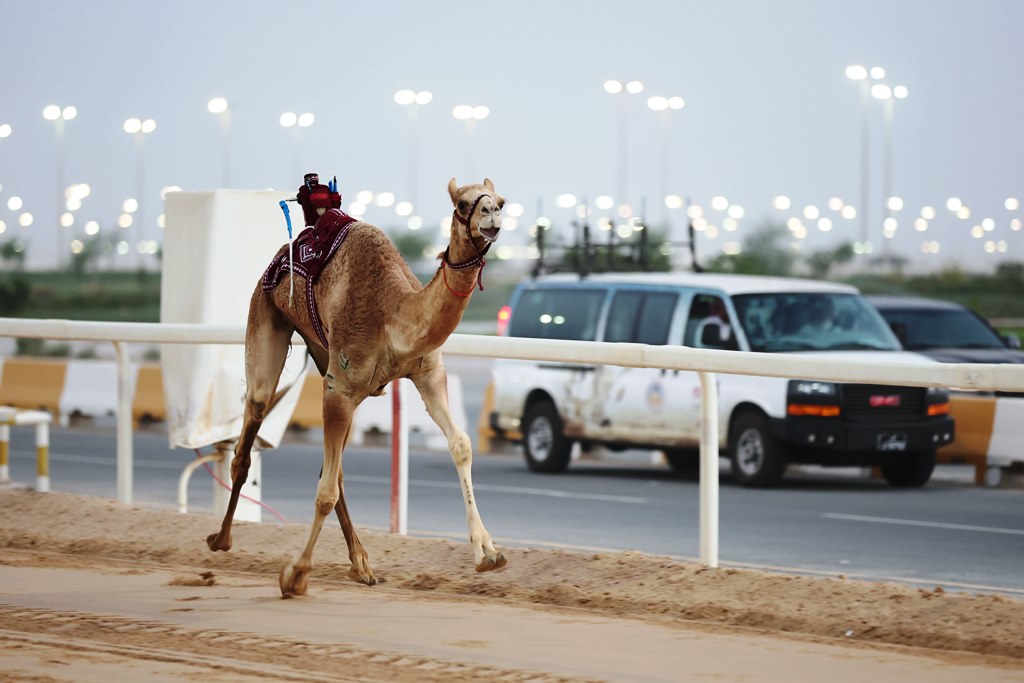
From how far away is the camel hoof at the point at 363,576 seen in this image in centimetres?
923

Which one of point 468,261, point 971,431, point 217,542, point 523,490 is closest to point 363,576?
point 217,542

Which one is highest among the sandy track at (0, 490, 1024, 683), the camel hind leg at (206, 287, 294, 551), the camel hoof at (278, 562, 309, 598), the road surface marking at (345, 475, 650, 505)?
the camel hind leg at (206, 287, 294, 551)

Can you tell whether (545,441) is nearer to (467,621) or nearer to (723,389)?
(723,389)

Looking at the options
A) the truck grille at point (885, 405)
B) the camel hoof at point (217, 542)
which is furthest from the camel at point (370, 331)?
the truck grille at point (885, 405)

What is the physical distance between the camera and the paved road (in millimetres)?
11977

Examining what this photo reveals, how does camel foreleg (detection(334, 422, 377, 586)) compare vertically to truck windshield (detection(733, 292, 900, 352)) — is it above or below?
below

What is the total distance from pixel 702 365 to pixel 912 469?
8.85 metres

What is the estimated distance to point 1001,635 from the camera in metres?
7.76

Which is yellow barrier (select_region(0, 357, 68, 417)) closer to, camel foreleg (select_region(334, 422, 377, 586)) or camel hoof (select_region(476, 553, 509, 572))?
camel foreleg (select_region(334, 422, 377, 586))

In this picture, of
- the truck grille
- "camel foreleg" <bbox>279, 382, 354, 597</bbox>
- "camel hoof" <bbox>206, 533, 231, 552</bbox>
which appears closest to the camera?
"camel foreleg" <bbox>279, 382, 354, 597</bbox>

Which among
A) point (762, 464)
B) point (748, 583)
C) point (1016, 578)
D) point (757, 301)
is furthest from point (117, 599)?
point (757, 301)

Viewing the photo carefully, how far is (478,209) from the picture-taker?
299 inches

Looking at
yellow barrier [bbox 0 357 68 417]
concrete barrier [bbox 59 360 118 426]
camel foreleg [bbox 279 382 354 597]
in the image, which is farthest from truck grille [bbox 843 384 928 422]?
yellow barrier [bbox 0 357 68 417]

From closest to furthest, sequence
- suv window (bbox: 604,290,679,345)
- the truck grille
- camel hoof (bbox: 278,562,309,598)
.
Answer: camel hoof (bbox: 278,562,309,598) → the truck grille → suv window (bbox: 604,290,679,345)
